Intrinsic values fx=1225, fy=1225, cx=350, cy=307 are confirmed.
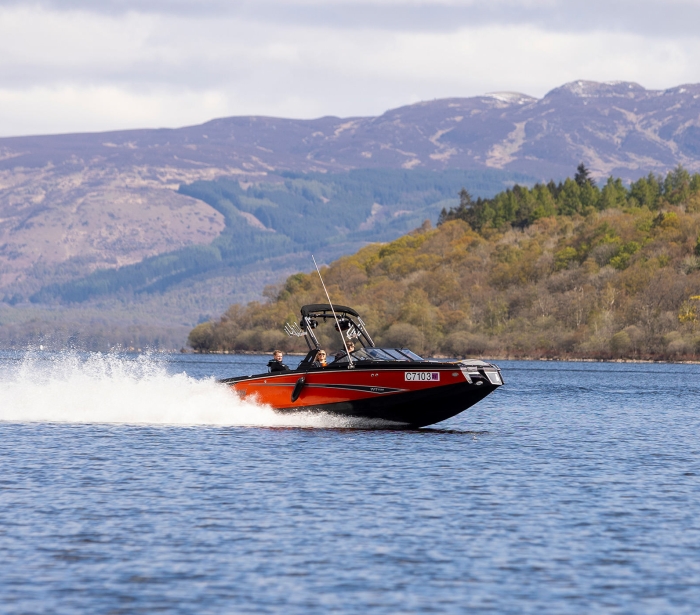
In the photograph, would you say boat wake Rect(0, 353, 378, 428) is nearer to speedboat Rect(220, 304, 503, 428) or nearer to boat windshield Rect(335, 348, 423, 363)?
speedboat Rect(220, 304, 503, 428)

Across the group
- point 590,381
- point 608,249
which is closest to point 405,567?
point 590,381

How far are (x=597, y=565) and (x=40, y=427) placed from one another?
24811mm

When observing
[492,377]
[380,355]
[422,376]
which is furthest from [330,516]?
[380,355]

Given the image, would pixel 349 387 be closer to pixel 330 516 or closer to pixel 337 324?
pixel 337 324

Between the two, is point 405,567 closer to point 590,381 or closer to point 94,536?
point 94,536

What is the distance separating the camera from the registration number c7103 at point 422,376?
3278 centimetres

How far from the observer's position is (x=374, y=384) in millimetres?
33438

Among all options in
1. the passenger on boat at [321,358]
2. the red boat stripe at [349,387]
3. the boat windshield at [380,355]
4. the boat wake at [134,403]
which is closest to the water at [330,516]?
the boat wake at [134,403]

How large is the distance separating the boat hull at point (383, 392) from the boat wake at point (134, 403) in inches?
26.7

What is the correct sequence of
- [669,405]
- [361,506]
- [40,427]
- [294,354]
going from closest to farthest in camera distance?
[361,506]
[40,427]
[669,405]
[294,354]

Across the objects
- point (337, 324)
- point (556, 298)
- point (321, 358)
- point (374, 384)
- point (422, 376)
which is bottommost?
point (374, 384)

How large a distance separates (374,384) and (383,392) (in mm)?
339

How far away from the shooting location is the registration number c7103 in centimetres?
3278

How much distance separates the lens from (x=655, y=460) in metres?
30.9
